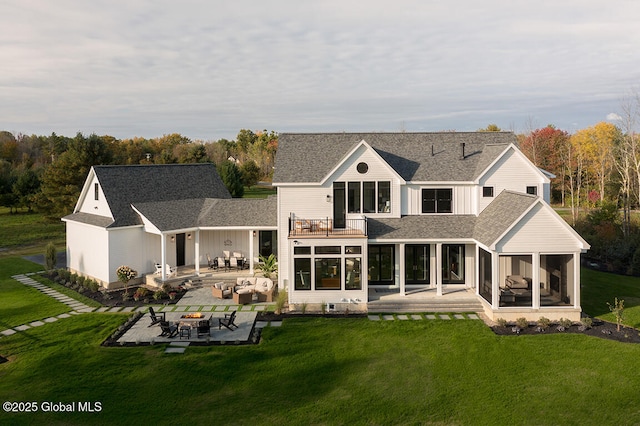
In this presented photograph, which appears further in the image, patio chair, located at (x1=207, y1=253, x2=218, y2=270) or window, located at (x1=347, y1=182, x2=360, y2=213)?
patio chair, located at (x1=207, y1=253, x2=218, y2=270)

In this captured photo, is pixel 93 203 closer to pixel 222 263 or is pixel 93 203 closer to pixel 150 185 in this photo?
pixel 150 185

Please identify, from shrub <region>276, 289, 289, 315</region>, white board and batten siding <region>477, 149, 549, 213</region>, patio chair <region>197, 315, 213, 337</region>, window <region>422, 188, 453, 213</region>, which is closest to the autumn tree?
white board and batten siding <region>477, 149, 549, 213</region>

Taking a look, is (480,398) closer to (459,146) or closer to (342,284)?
(342,284)

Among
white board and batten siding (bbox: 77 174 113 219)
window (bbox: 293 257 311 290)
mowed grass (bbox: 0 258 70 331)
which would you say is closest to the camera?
mowed grass (bbox: 0 258 70 331)

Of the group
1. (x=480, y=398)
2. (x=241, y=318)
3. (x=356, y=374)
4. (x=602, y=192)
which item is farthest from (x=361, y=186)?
(x=602, y=192)

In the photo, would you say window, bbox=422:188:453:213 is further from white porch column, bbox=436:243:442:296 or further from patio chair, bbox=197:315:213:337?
patio chair, bbox=197:315:213:337

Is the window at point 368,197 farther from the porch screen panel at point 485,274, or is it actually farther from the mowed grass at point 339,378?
the mowed grass at point 339,378
